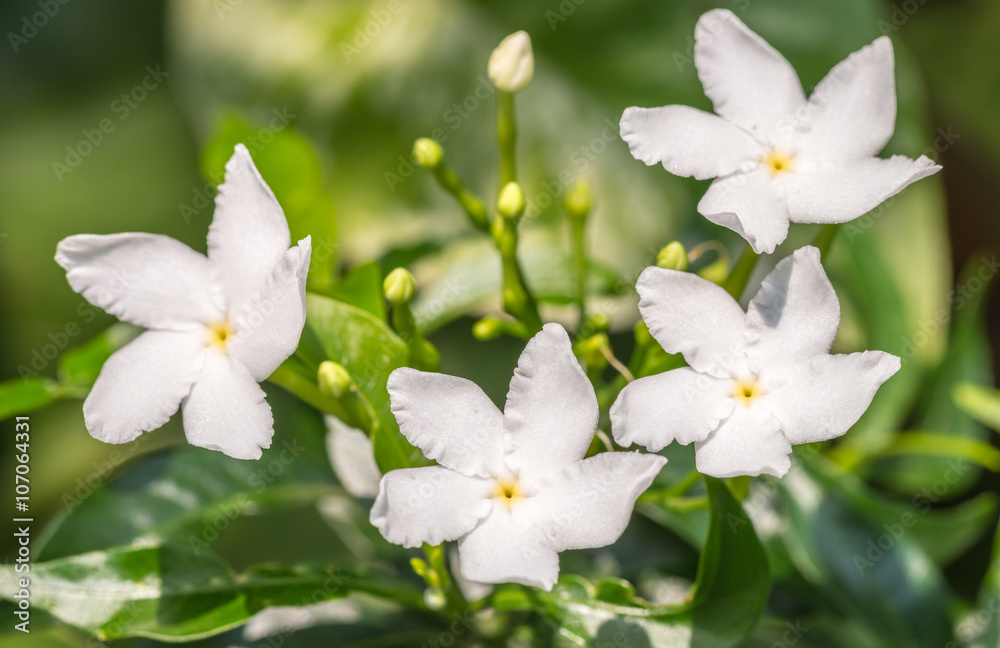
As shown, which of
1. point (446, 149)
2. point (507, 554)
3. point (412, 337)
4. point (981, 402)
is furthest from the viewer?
point (446, 149)

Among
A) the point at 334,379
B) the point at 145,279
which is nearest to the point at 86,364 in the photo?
the point at 145,279

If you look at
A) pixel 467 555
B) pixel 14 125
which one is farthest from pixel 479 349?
pixel 14 125

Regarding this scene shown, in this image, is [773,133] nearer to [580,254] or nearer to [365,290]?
[580,254]

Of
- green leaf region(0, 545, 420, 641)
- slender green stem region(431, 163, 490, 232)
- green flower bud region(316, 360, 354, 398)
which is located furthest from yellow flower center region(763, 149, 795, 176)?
green leaf region(0, 545, 420, 641)

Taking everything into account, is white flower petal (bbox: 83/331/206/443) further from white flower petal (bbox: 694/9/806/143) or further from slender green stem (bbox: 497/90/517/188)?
white flower petal (bbox: 694/9/806/143)

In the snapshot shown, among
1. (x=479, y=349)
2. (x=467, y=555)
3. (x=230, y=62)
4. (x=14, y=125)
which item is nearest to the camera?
(x=467, y=555)

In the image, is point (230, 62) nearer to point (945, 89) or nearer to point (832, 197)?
point (832, 197)
